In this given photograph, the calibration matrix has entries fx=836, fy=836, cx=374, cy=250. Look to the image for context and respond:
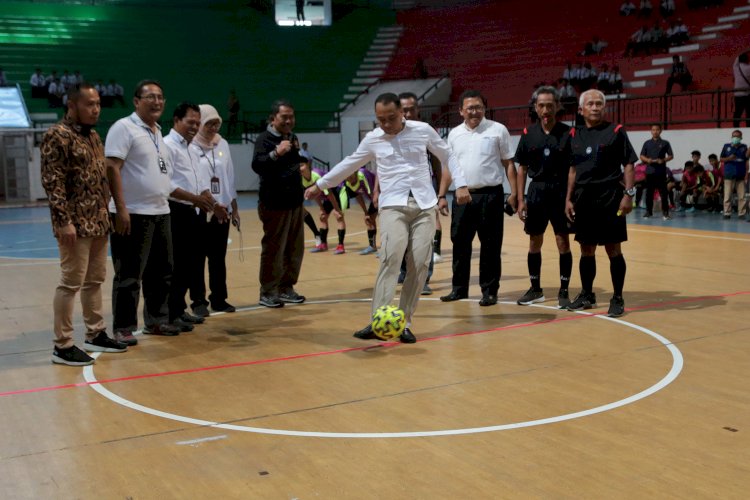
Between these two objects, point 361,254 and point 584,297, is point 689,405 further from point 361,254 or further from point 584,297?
point 361,254

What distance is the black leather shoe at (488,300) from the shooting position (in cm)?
920

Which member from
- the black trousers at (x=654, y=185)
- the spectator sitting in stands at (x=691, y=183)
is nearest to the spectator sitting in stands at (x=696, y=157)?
the spectator sitting in stands at (x=691, y=183)

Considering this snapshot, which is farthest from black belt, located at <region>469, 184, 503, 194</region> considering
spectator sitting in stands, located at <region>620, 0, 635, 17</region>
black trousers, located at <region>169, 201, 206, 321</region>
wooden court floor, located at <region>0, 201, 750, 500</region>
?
spectator sitting in stands, located at <region>620, 0, 635, 17</region>

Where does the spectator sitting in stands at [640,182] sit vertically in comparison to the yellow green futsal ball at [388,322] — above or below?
above

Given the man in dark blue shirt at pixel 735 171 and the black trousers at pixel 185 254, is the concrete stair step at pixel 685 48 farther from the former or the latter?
the black trousers at pixel 185 254

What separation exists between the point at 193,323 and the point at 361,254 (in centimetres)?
583

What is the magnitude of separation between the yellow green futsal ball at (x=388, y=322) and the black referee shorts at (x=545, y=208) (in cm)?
254

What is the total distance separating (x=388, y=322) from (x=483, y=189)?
278 centimetres

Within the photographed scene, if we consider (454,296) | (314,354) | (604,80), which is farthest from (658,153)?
(314,354)

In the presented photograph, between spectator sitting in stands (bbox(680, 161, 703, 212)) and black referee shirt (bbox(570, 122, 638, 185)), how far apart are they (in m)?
13.5

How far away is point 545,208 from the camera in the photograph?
9.10 m

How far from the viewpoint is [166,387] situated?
6195 mm

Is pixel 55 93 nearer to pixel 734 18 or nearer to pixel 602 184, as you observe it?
pixel 734 18

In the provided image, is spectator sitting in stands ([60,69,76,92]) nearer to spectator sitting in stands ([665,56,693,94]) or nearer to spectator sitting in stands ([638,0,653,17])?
spectator sitting in stands ([638,0,653,17])
